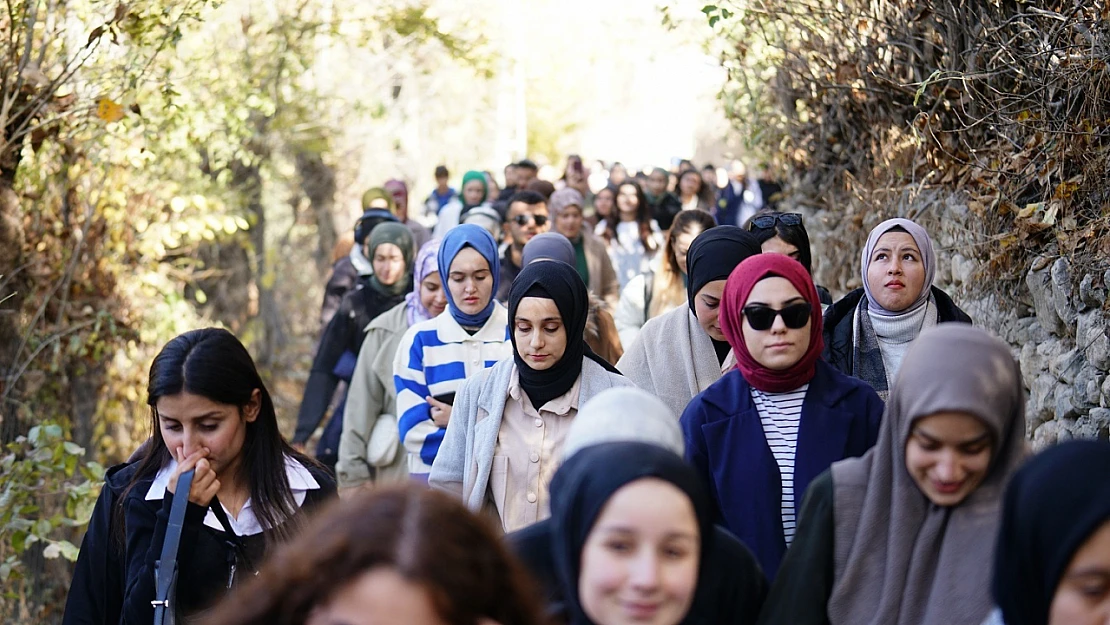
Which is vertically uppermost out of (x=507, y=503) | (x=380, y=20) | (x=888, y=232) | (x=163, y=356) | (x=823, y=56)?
(x=380, y=20)

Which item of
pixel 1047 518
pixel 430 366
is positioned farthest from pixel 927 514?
pixel 430 366

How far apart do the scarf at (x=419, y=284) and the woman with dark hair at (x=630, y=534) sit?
4.65m

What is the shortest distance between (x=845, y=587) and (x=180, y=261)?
32.0ft

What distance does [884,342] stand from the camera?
18.8 ft

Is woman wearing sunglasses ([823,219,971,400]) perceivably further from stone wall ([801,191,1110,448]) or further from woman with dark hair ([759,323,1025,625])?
woman with dark hair ([759,323,1025,625])

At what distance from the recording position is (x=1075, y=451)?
268cm

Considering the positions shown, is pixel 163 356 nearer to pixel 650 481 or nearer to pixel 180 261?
pixel 650 481

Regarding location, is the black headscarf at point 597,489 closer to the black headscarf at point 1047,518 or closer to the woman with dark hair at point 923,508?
the woman with dark hair at point 923,508

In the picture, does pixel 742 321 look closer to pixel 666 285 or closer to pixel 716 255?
pixel 716 255

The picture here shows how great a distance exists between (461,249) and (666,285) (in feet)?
5.91

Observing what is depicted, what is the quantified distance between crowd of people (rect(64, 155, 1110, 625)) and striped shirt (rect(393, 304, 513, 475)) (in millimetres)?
12

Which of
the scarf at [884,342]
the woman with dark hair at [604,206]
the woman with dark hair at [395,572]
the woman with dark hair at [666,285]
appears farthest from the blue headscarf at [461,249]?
the woman with dark hair at [604,206]

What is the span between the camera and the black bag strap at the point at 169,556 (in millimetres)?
3660

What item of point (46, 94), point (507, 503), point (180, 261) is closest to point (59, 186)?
point (46, 94)
